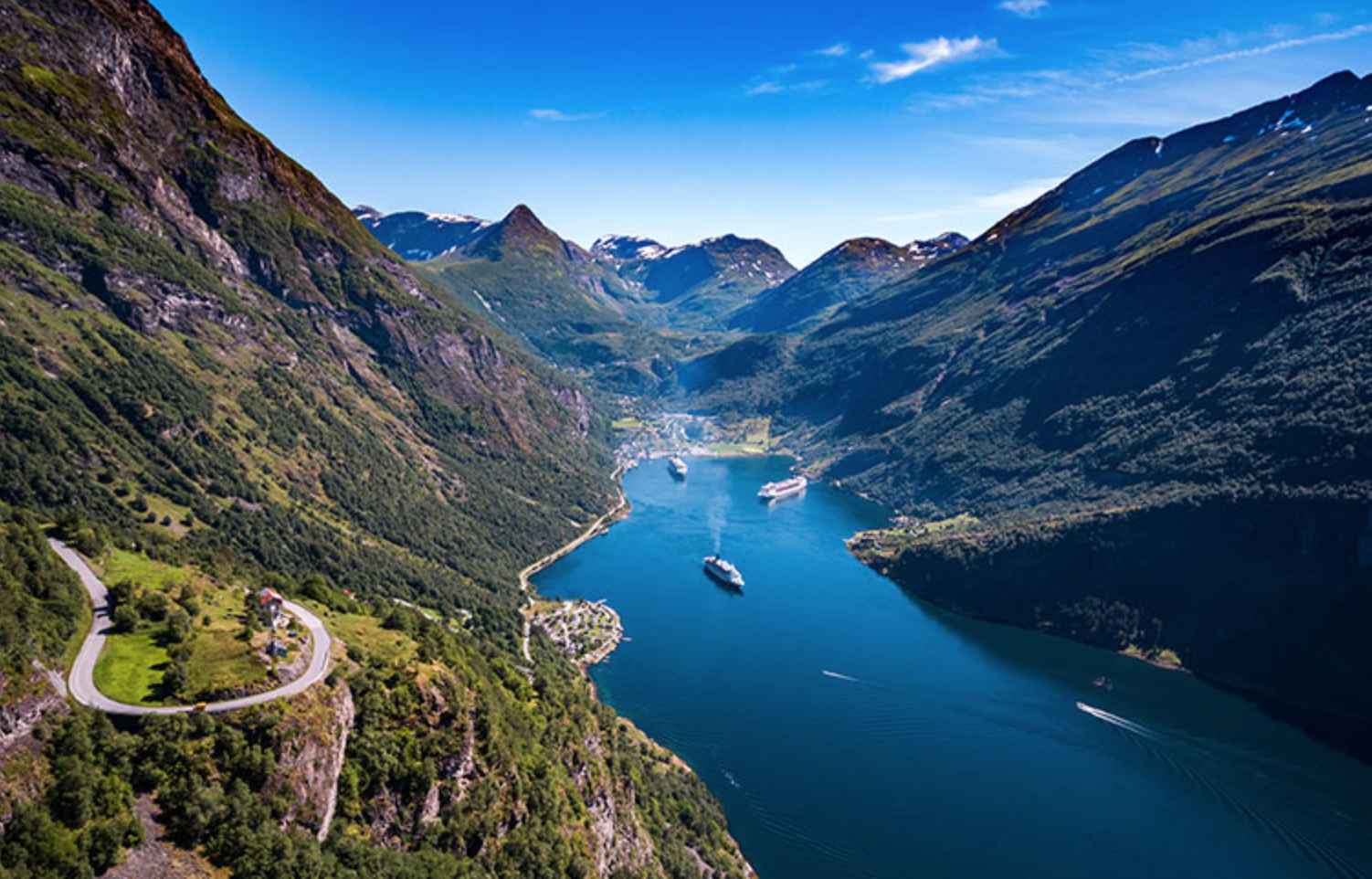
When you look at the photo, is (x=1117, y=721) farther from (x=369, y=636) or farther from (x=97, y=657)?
(x=97, y=657)

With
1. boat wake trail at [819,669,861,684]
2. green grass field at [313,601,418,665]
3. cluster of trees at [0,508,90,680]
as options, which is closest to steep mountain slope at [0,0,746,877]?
cluster of trees at [0,508,90,680]

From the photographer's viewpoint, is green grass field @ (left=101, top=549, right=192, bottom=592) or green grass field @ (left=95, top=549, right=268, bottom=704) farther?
green grass field @ (left=101, top=549, right=192, bottom=592)

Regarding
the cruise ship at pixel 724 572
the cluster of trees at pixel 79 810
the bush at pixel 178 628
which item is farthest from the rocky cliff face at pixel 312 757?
the cruise ship at pixel 724 572

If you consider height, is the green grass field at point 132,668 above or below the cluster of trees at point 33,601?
below

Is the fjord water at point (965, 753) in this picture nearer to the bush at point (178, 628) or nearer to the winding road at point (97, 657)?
the winding road at point (97, 657)

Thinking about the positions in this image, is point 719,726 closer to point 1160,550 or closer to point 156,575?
point 156,575

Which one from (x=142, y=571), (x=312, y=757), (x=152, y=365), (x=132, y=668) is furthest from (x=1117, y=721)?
(x=152, y=365)

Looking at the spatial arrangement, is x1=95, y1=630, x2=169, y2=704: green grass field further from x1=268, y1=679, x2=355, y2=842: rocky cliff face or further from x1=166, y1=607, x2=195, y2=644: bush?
x1=268, y1=679, x2=355, y2=842: rocky cliff face
